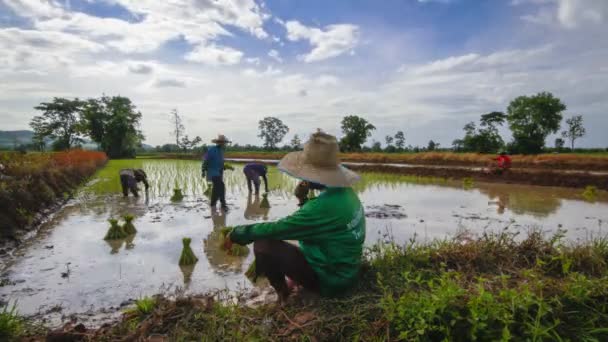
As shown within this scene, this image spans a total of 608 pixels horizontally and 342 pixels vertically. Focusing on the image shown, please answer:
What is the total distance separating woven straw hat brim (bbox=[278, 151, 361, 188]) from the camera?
237cm

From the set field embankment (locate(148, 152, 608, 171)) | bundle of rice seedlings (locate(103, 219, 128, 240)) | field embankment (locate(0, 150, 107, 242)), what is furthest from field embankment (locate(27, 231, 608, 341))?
field embankment (locate(148, 152, 608, 171))

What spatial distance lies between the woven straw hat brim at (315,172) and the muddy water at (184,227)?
1.32 metres

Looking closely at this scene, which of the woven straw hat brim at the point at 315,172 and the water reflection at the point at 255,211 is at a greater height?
the woven straw hat brim at the point at 315,172

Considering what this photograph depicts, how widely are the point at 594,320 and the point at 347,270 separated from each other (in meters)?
1.52

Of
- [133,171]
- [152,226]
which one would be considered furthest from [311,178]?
A: [133,171]

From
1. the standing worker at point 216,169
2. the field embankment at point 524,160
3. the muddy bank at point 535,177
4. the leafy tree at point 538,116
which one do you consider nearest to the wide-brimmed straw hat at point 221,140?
the standing worker at point 216,169

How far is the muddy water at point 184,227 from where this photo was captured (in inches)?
145

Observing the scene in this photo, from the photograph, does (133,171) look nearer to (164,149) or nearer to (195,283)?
(195,283)

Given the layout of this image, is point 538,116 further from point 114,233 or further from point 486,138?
point 114,233

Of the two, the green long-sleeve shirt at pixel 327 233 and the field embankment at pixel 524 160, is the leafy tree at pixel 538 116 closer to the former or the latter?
the field embankment at pixel 524 160

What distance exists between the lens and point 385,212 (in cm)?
770

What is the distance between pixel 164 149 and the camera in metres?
65.4

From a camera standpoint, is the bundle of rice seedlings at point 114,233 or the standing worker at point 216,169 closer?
the bundle of rice seedlings at point 114,233

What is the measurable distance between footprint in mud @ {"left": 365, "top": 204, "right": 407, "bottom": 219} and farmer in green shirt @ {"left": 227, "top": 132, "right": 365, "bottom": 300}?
4.86m
